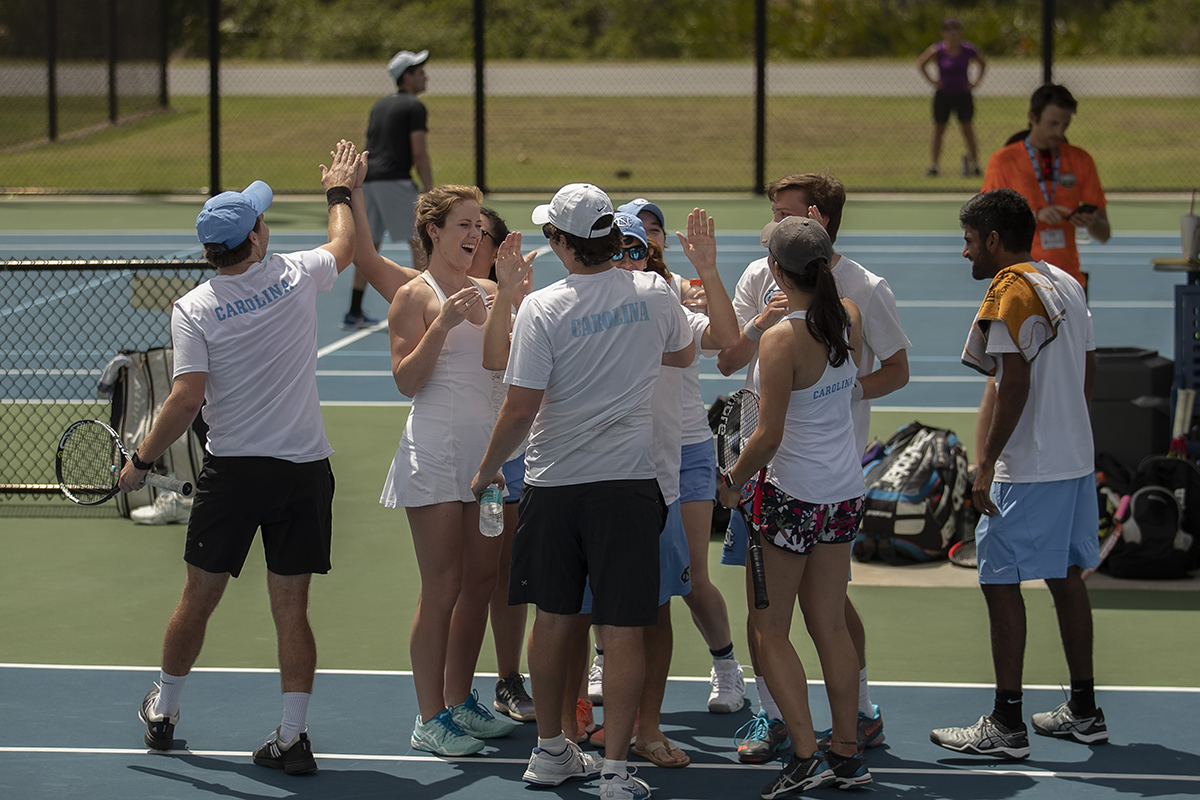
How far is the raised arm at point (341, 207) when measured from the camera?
5445 mm

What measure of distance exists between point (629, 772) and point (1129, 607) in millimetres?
3003

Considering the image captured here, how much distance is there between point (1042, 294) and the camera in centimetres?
512

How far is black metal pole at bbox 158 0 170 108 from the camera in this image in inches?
950

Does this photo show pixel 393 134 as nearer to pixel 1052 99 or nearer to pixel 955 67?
pixel 1052 99

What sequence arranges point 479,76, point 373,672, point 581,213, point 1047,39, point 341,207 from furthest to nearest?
point 479,76
point 1047,39
point 373,672
point 341,207
point 581,213

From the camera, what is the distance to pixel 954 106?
2177cm

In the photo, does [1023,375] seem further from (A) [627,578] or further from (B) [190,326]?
(B) [190,326]

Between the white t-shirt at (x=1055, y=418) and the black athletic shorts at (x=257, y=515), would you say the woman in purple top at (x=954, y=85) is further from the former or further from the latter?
the black athletic shorts at (x=257, y=515)

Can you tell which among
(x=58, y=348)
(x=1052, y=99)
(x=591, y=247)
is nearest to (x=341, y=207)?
(x=591, y=247)

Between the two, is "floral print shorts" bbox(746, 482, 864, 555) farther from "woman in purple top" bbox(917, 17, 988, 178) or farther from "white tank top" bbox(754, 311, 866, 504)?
"woman in purple top" bbox(917, 17, 988, 178)

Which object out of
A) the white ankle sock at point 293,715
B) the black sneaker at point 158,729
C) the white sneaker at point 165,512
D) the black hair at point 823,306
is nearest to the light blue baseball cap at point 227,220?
the white ankle sock at point 293,715

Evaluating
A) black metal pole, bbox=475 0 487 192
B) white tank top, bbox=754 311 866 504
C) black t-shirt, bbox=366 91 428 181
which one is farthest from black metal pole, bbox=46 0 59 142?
white tank top, bbox=754 311 866 504

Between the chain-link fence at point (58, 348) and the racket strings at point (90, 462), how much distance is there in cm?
53

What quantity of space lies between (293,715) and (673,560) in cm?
140
